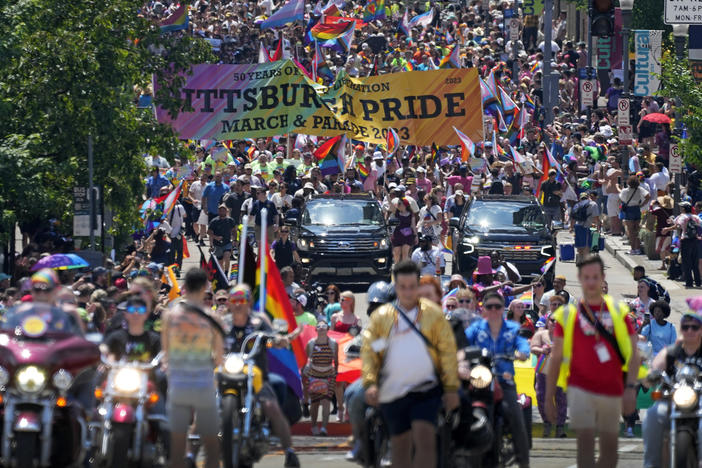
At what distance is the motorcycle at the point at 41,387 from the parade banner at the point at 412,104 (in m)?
22.7

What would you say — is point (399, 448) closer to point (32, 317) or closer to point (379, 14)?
point (32, 317)

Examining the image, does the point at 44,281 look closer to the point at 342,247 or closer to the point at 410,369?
the point at 410,369

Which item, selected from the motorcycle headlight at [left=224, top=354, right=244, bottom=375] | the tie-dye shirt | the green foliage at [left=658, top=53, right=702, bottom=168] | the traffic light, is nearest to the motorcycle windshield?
the tie-dye shirt

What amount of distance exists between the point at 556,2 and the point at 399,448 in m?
57.5

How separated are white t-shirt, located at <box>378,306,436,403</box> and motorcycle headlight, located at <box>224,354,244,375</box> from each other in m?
1.71

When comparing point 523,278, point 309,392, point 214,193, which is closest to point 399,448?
point 309,392

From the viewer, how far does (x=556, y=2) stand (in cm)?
6831

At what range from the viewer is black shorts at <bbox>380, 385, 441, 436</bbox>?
12078 mm

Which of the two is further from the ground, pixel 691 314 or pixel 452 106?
pixel 452 106

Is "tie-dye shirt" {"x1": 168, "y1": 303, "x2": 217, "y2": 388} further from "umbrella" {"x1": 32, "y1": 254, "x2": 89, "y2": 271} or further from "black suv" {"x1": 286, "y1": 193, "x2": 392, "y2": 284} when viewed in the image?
"black suv" {"x1": 286, "y1": 193, "x2": 392, "y2": 284}

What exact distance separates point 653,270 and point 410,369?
68.9 feet

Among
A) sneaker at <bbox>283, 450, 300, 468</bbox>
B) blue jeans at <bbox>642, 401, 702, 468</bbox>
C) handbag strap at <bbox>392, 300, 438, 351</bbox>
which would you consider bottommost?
sneaker at <bbox>283, 450, 300, 468</bbox>

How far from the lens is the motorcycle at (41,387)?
483 inches

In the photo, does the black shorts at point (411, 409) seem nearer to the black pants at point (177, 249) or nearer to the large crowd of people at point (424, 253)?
the large crowd of people at point (424, 253)
